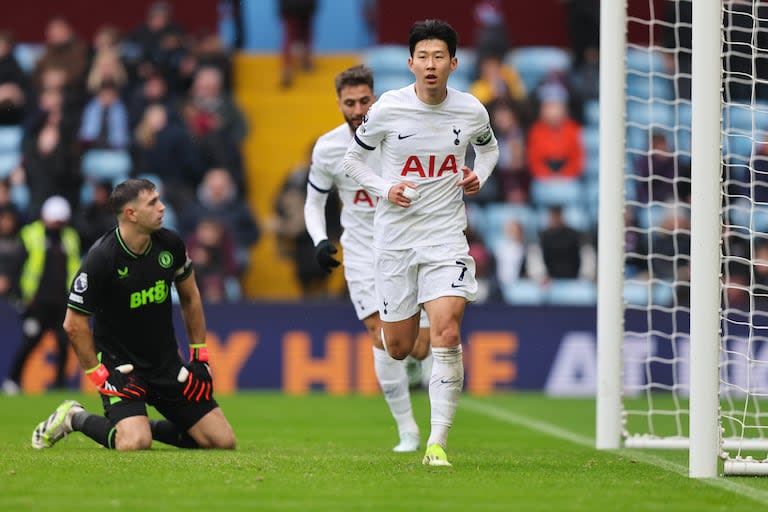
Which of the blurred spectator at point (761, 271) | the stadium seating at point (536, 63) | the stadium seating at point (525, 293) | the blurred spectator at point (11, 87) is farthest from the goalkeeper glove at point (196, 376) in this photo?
the stadium seating at point (536, 63)

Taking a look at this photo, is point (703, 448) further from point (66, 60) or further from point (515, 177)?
point (66, 60)

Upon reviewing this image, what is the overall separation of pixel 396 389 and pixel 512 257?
10.1 m

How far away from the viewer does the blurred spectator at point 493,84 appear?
841 inches

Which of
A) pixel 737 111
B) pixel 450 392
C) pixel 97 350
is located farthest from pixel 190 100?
pixel 450 392

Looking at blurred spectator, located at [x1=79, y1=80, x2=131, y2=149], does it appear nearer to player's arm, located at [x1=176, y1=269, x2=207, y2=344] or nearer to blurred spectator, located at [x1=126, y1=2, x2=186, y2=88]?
blurred spectator, located at [x1=126, y1=2, x2=186, y2=88]

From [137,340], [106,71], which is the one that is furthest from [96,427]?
[106,71]

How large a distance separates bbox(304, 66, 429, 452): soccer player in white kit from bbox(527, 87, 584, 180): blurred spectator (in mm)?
11215

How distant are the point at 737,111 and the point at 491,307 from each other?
20.3 ft

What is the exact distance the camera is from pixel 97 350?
9.74 m

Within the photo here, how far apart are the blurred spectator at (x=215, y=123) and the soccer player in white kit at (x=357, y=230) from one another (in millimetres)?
10483

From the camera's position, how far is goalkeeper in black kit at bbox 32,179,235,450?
30.5 ft

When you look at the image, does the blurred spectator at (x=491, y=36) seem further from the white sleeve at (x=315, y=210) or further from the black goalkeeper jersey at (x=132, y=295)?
the black goalkeeper jersey at (x=132, y=295)

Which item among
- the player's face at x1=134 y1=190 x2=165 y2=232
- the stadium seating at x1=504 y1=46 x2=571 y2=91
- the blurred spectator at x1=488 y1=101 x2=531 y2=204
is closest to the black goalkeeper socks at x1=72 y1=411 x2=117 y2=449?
the player's face at x1=134 y1=190 x2=165 y2=232

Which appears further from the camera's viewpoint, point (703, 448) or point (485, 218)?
point (485, 218)
